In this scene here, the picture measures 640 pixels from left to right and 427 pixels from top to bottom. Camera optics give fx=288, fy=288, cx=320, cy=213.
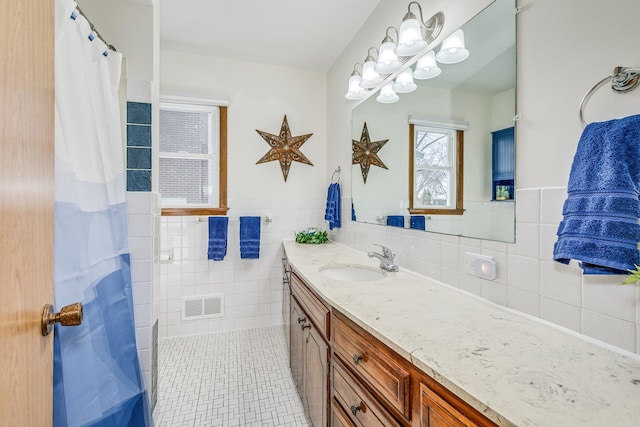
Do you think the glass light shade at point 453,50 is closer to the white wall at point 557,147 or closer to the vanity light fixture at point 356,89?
the white wall at point 557,147

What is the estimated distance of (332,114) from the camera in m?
2.90

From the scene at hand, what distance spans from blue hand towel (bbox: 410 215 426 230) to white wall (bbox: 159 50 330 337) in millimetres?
1494

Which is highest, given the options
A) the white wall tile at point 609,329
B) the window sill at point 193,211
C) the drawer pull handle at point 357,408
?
the window sill at point 193,211

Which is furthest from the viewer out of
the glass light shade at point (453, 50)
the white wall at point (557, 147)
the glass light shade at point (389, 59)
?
the glass light shade at point (389, 59)

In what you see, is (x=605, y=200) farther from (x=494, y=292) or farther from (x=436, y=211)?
(x=436, y=211)

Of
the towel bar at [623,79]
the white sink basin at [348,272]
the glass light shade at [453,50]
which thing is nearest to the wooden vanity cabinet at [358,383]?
the white sink basin at [348,272]

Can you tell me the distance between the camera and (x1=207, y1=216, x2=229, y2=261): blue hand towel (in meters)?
2.64

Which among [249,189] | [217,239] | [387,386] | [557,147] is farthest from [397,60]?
[217,239]

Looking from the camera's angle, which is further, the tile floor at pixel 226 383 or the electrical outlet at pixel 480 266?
the tile floor at pixel 226 383

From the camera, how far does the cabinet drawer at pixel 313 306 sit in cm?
125

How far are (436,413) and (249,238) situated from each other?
230 cm

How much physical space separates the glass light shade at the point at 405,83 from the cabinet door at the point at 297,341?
1433 millimetres

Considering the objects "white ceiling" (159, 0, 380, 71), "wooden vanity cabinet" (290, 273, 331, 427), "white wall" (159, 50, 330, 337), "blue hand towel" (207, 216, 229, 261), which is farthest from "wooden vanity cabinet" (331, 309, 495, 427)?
"white ceiling" (159, 0, 380, 71)

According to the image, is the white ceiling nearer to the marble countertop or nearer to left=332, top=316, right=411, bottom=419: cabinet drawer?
the marble countertop
